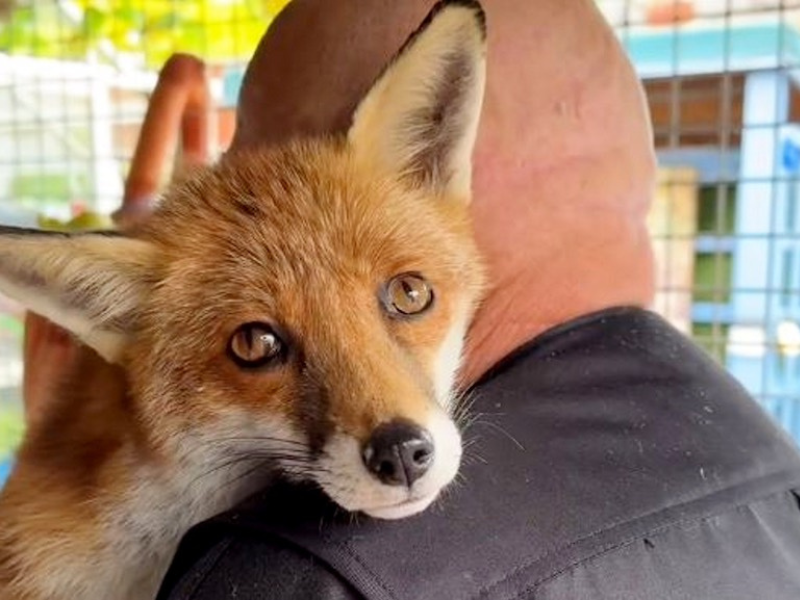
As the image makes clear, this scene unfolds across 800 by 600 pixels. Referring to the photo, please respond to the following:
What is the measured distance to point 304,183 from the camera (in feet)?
3.74

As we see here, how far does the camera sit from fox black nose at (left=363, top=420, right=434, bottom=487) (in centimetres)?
88

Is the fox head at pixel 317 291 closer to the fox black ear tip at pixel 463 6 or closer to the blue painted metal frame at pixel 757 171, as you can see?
the fox black ear tip at pixel 463 6

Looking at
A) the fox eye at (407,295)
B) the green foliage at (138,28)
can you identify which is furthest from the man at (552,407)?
the green foliage at (138,28)

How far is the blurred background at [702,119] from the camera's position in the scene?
7.06 ft

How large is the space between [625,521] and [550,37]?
617 millimetres

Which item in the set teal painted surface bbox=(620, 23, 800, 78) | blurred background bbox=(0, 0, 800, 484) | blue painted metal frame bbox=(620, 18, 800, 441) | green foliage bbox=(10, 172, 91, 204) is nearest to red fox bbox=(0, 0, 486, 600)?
blurred background bbox=(0, 0, 800, 484)

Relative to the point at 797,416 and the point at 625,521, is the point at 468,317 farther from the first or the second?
the point at 797,416

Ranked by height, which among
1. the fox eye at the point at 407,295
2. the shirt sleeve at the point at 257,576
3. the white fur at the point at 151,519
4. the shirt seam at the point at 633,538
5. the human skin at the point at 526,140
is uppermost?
the human skin at the point at 526,140

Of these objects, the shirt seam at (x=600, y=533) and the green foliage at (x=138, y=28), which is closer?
the shirt seam at (x=600, y=533)

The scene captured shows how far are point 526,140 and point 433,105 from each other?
13 cm

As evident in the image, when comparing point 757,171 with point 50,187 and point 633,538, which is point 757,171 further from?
point 50,187

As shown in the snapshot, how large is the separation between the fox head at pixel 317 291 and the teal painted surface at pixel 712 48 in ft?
3.31

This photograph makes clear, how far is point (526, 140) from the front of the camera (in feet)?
4.03

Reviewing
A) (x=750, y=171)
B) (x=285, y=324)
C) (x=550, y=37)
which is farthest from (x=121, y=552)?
(x=750, y=171)
